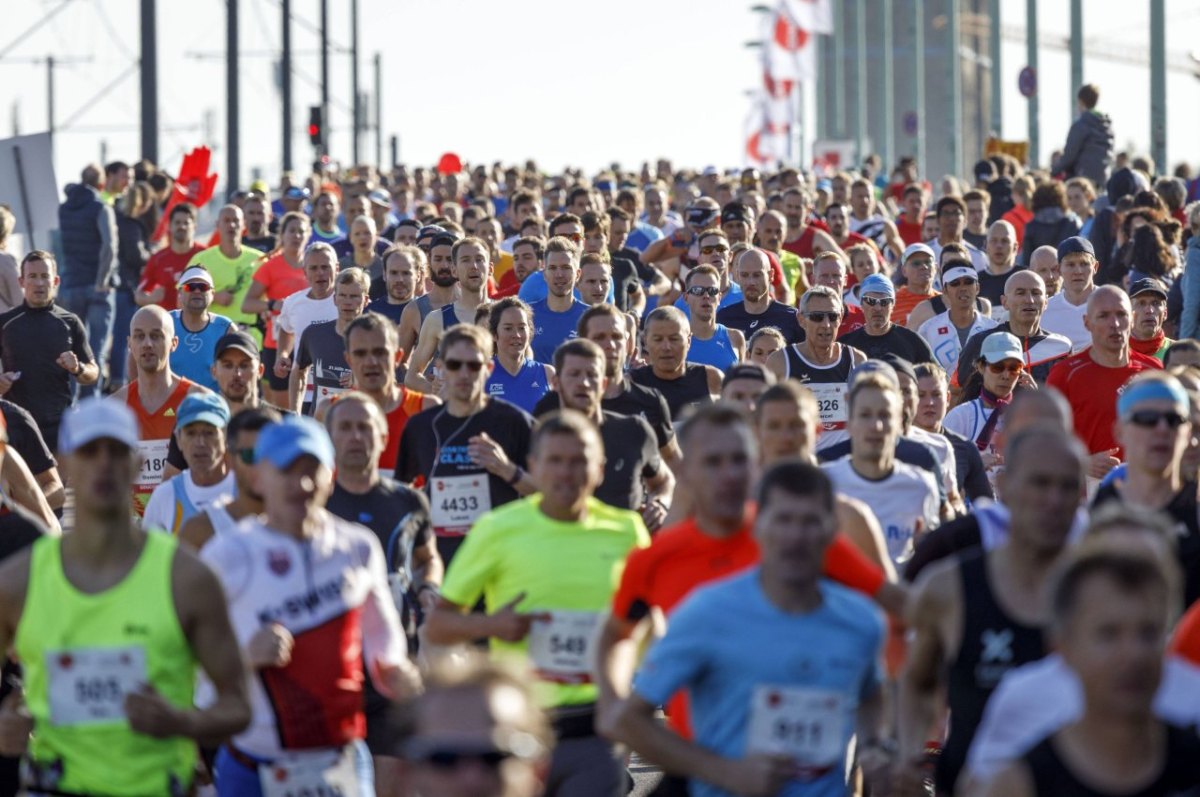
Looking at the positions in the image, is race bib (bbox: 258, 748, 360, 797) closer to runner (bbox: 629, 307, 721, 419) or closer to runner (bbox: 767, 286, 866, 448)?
runner (bbox: 629, 307, 721, 419)

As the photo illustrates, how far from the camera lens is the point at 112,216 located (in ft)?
67.4

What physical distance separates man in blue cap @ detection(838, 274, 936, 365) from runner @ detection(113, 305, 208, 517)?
12.1ft

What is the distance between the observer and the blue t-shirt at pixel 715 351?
13516 mm

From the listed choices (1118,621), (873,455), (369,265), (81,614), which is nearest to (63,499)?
(873,455)

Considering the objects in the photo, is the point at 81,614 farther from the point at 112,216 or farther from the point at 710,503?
the point at 112,216

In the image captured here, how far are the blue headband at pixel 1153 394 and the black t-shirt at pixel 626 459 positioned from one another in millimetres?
2437

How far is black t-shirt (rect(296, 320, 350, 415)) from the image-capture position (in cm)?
1337

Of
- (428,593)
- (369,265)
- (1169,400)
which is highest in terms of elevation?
(369,265)

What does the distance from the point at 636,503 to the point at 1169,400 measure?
266 cm

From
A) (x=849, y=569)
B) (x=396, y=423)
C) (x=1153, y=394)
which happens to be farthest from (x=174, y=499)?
(x=1153, y=394)

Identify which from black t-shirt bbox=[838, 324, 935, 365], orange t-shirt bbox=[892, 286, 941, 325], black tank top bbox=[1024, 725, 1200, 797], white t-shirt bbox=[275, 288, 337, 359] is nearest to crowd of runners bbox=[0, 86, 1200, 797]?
black tank top bbox=[1024, 725, 1200, 797]

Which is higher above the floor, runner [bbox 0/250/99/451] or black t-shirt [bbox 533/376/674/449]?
runner [bbox 0/250/99/451]

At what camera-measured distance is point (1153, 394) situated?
7625 mm

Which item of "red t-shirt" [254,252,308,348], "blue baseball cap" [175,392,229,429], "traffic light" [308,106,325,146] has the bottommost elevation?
"blue baseball cap" [175,392,229,429]
